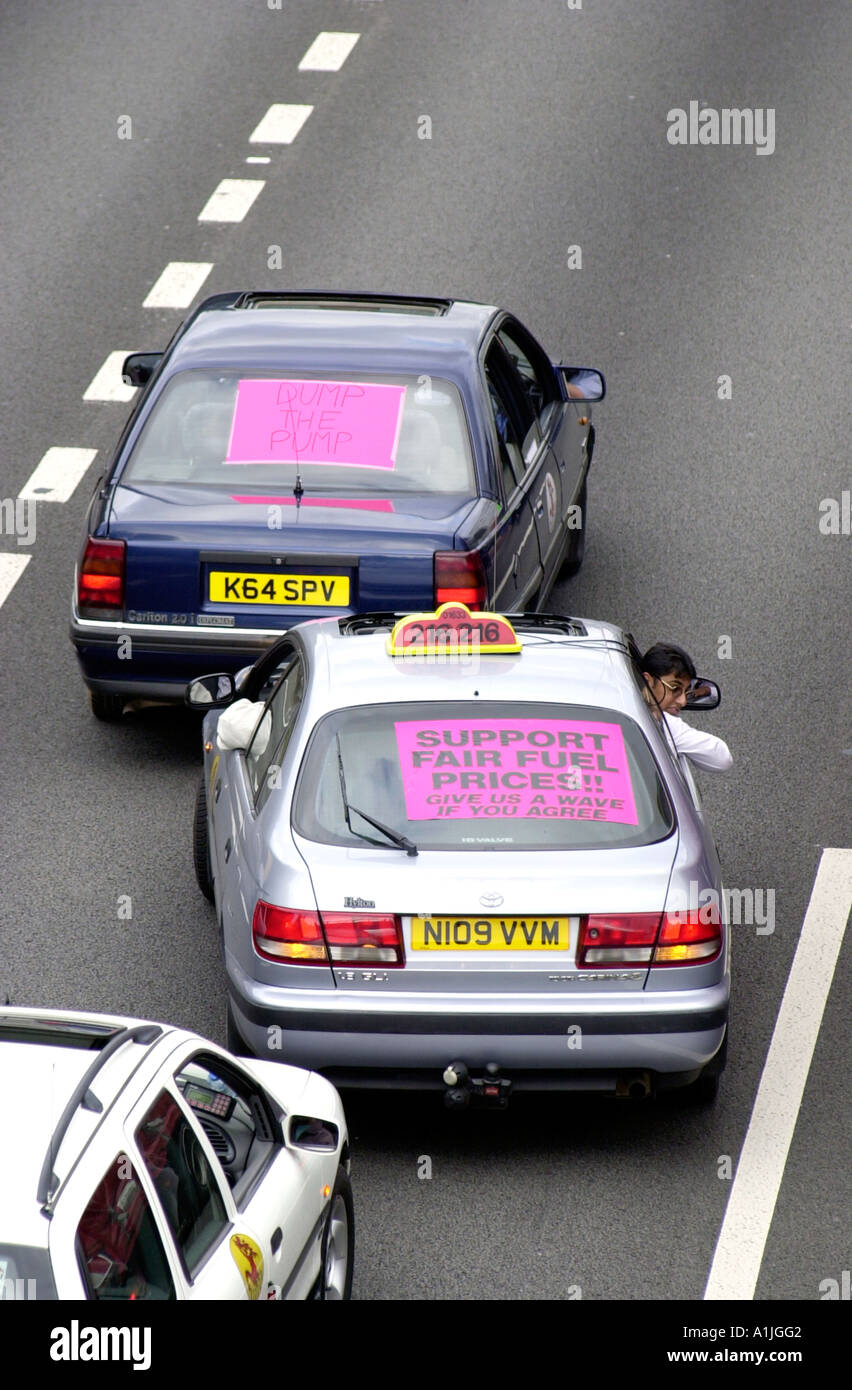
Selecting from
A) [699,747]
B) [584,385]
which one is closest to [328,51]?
[584,385]

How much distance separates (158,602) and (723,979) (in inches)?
157

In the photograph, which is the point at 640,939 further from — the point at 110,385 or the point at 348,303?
the point at 110,385

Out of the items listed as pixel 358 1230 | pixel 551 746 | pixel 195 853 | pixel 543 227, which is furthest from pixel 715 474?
pixel 358 1230

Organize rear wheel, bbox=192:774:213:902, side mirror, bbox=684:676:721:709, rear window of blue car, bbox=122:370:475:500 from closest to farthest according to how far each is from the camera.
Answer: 1. side mirror, bbox=684:676:721:709
2. rear wheel, bbox=192:774:213:902
3. rear window of blue car, bbox=122:370:475:500

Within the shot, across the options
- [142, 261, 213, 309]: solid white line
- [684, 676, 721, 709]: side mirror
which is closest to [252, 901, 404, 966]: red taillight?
[684, 676, 721, 709]: side mirror

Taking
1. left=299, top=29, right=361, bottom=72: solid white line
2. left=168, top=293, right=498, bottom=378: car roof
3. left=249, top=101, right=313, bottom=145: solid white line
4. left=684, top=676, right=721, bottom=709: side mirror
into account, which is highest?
left=299, top=29, right=361, bottom=72: solid white line

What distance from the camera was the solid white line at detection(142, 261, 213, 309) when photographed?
16266mm

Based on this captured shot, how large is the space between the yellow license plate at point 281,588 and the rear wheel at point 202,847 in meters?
1.17

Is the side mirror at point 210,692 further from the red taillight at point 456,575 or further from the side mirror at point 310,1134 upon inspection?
the side mirror at point 310,1134

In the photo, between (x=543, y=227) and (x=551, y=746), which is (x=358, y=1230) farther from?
(x=543, y=227)

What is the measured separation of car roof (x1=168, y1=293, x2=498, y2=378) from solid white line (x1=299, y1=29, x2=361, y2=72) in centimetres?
933

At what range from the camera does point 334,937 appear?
6961mm

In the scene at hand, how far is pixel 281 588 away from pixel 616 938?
3.52 meters

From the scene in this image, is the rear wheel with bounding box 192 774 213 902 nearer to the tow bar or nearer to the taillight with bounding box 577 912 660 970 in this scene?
the tow bar
